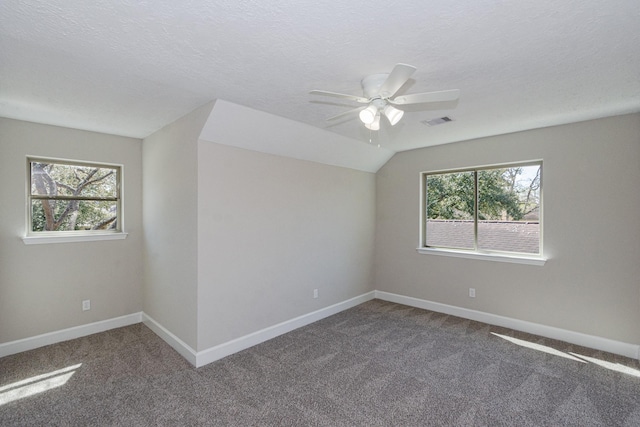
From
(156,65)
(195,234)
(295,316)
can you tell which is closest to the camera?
(156,65)

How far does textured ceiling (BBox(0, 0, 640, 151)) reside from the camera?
1474mm

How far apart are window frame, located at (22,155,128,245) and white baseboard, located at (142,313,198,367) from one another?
114cm

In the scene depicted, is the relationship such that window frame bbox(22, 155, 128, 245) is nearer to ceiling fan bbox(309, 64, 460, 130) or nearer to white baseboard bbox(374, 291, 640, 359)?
ceiling fan bbox(309, 64, 460, 130)

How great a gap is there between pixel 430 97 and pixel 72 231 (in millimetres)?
4121

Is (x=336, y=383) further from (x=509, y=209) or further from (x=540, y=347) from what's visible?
(x=509, y=209)

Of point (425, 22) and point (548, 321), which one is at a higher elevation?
point (425, 22)

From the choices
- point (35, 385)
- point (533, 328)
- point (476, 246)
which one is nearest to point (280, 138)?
point (476, 246)

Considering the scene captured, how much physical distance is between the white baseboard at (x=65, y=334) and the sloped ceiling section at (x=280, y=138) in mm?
2685

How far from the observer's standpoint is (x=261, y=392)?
2.45 metres

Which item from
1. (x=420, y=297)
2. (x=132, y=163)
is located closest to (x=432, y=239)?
(x=420, y=297)

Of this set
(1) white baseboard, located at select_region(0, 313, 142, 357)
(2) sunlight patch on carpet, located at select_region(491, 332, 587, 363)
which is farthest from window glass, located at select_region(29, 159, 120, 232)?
(2) sunlight patch on carpet, located at select_region(491, 332, 587, 363)

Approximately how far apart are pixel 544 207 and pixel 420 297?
2.04m

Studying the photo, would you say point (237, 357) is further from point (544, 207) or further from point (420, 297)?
point (544, 207)

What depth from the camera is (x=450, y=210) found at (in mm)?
4410
